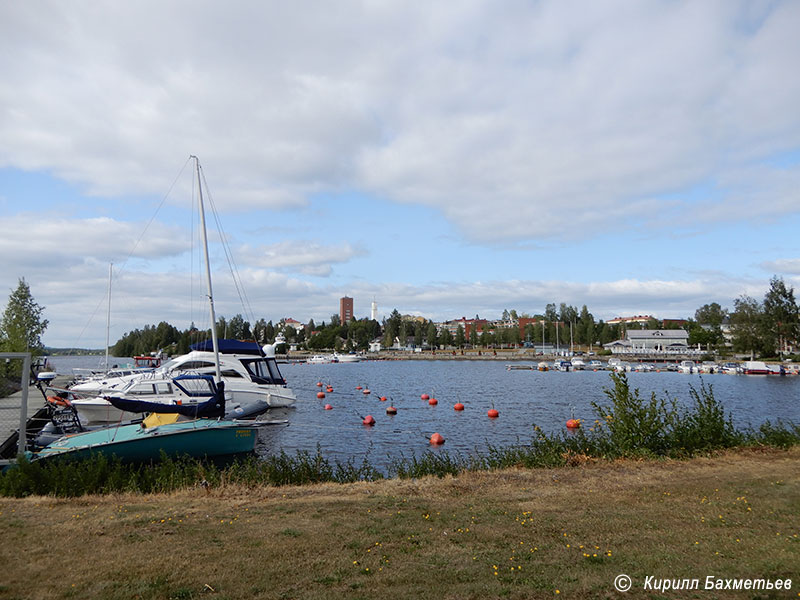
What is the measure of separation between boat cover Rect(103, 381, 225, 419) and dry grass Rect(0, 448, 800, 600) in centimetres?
1318

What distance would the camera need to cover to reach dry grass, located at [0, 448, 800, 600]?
699 centimetres

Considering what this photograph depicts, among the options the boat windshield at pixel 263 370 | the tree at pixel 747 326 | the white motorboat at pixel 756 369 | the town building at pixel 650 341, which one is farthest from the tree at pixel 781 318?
the boat windshield at pixel 263 370

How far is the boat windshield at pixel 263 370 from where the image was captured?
132 feet

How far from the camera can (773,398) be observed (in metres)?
53.9

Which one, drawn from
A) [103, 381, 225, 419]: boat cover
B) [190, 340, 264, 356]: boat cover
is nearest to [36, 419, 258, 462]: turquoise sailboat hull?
[103, 381, 225, 419]: boat cover

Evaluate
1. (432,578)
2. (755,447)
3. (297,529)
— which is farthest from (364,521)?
(755,447)

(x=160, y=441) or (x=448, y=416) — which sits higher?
(x=160, y=441)

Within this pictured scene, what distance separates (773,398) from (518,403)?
26824 millimetres

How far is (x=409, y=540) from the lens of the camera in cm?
882

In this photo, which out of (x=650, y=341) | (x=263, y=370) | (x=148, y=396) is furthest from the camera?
(x=650, y=341)

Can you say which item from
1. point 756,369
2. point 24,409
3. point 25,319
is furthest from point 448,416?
point 756,369
